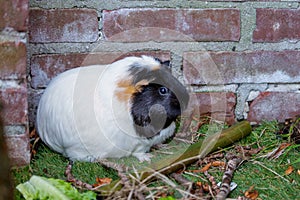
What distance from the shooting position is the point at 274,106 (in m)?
1.61

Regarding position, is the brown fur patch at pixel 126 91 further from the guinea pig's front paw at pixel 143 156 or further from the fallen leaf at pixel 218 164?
the fallen leaf at pixel 218 164

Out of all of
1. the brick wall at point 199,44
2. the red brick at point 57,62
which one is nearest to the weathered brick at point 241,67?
the brick wall at point 199,44

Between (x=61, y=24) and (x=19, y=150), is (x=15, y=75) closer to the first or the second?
(x=19, y=150)

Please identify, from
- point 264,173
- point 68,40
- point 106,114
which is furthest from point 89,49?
point 264,173

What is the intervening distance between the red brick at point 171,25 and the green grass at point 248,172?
34 cm

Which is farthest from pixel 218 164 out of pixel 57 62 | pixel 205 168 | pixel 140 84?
pixel 57 62

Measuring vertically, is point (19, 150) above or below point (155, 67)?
below

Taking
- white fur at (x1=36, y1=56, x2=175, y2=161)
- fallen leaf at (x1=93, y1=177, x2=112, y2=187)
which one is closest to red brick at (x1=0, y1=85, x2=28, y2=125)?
white fur at (x1=36, y1=56, x2=175, y2=161)

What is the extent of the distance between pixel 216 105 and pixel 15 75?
25.0 inches

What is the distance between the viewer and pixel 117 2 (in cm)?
149

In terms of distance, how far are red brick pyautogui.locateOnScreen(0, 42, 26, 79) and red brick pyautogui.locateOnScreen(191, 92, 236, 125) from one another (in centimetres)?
56

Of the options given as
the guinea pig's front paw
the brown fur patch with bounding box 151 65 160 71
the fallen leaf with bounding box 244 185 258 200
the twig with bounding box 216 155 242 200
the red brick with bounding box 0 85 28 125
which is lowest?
the fallen leaf with bounding box 244 185 258 200

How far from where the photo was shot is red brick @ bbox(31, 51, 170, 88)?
4.92ft

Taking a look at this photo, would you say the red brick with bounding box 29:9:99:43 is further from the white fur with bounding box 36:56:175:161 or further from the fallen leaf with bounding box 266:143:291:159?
the fallen leaf with bounding box 266:143:291:159
